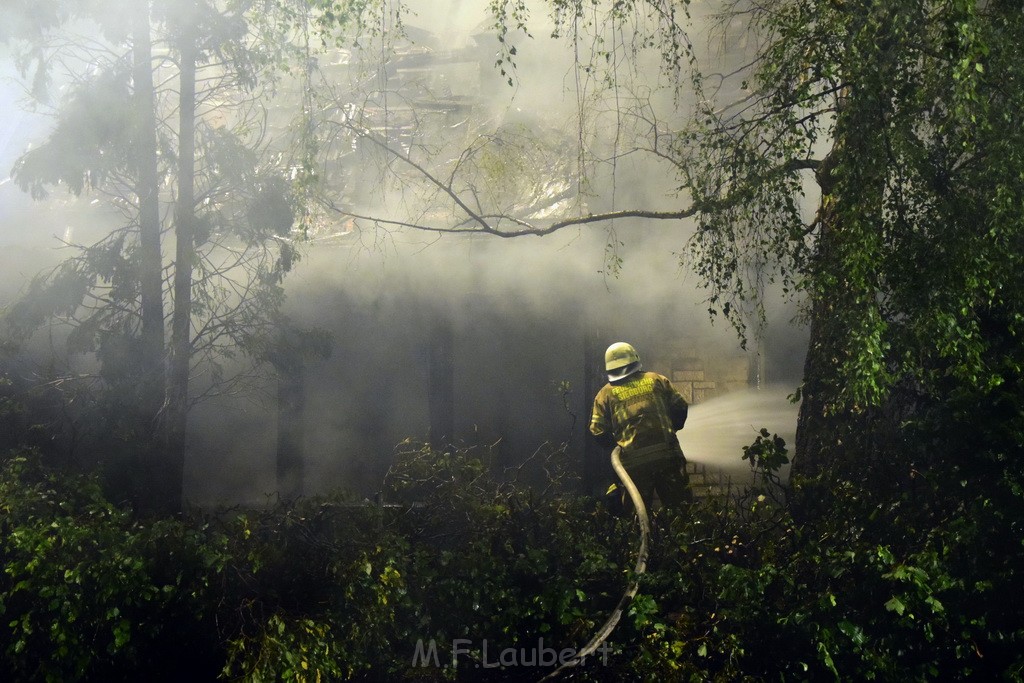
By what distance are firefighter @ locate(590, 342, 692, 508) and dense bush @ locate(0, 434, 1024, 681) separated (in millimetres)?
1325

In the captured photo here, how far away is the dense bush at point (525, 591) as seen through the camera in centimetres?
504

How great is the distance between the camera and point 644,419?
284 inches

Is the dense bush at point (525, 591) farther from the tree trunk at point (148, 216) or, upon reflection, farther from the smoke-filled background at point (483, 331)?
the smoke-filled background at point (483, 331)

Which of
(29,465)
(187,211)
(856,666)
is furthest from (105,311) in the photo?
(856,666)

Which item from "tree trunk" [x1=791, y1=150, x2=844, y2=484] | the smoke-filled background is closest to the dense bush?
→ "tree trunk" [x1=791, y1=150, x2=844, y2=484]

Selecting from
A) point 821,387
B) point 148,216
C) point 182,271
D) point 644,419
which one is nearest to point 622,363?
point 644,419

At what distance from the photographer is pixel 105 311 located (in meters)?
7.97

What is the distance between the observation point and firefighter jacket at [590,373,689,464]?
718cm

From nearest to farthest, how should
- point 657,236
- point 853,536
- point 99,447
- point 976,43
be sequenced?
1. point 976,43
2. point 853,536
3. point 99,447
4. point 657,236

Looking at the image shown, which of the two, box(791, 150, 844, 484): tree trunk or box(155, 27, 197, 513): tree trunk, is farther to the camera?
box(155, 27, 197, 513): tree trunk

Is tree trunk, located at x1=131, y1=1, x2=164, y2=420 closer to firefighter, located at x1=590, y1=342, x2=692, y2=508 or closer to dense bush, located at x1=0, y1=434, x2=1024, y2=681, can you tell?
dense bush, located at x1=0, y1=434, x2=1024, y2=681

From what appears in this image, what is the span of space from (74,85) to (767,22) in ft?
18.1

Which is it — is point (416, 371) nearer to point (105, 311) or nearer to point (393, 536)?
point (105, 311)

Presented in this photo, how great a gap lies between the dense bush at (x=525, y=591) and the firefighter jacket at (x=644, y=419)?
1328 mm
